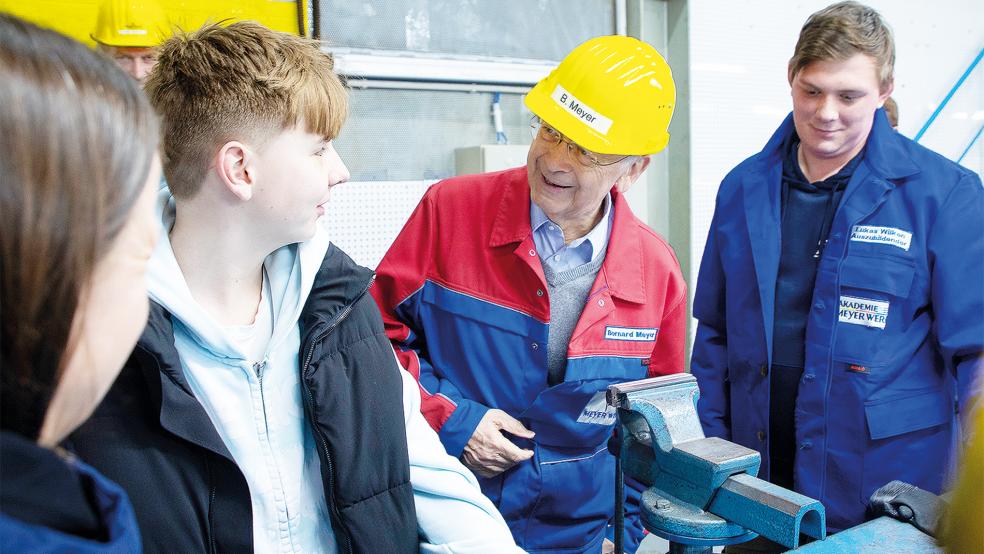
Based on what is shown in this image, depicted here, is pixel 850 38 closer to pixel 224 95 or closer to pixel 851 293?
→ pixel 851 293

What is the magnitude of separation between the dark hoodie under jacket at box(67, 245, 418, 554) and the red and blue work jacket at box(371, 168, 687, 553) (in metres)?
0.46

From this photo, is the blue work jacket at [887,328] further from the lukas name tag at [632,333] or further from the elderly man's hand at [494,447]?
the elderly man's hand at [494,447]

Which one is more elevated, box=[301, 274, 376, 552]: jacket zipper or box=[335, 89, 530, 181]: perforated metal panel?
box=[335, 89, 530, 181]: perforated metal panel

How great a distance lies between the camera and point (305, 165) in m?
1.17

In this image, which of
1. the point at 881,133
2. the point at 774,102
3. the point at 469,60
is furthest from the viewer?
the point at 774,102

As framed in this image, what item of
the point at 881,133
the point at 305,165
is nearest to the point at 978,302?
the point at 881,133

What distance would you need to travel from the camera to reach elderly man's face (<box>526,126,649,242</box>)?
172 centimetres

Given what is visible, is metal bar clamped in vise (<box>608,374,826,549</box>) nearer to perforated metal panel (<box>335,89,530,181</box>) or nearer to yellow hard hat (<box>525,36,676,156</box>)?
yellow hard hat (<box>525,36,676,156</box>)

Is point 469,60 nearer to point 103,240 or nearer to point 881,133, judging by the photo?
point 881,133

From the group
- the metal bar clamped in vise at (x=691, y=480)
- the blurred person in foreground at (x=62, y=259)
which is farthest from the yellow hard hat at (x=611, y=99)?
the blurred person in foreground at (x=62, y=259)

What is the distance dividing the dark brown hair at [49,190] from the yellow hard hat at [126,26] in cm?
203

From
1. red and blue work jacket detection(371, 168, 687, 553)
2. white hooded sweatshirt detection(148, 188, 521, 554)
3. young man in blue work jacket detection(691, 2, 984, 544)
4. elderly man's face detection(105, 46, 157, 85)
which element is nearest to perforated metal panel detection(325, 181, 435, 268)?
elderly man's face detection(105, 46, 157, 85)

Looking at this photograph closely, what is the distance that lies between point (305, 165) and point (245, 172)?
3.6 inches

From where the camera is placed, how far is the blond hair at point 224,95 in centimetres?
114
